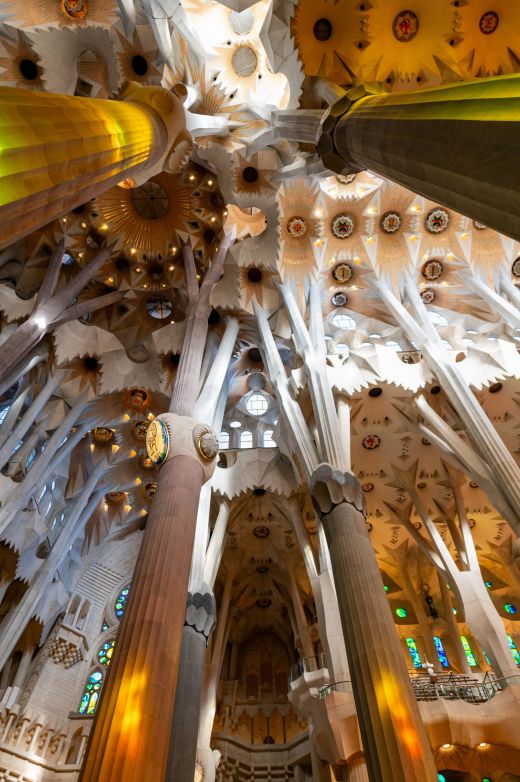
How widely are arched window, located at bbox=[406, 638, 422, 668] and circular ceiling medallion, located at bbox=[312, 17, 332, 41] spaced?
18561 mm

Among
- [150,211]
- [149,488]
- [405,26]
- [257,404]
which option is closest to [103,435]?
[149,488]

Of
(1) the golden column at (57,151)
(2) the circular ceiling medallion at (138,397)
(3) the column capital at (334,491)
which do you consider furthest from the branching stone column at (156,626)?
(2) the circular ceiling medallion at (138,397)

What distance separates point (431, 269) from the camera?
49.8 ft

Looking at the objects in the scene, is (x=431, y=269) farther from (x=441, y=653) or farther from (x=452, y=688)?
(x=441, y=653)

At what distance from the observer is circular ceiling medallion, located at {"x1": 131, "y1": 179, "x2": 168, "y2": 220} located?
52.0 feet

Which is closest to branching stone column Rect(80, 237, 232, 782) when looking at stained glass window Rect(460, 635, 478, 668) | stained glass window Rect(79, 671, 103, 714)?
stained glass window Rect(79, 671, 103, 714)

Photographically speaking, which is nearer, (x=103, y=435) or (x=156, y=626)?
(x=156, y=626)

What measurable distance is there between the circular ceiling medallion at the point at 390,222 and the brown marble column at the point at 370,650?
9.46m

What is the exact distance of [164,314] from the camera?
58.2 ft

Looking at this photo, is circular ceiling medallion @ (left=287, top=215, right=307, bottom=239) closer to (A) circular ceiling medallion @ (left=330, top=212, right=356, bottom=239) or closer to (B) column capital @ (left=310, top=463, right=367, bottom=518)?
(A) circular ceiling medallion @ (left=330, top=212, right=356, bottom=239)

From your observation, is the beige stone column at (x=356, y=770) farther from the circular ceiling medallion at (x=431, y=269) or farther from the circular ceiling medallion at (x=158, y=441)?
the circular ceiling medallion at (x=431, y=269)

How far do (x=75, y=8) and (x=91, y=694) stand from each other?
19.3 meters

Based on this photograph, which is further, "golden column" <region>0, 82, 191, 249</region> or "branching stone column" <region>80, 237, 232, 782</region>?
"branching stone column" <region>80, 237, 232, 782</region>

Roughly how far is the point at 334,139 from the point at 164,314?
12.6m
